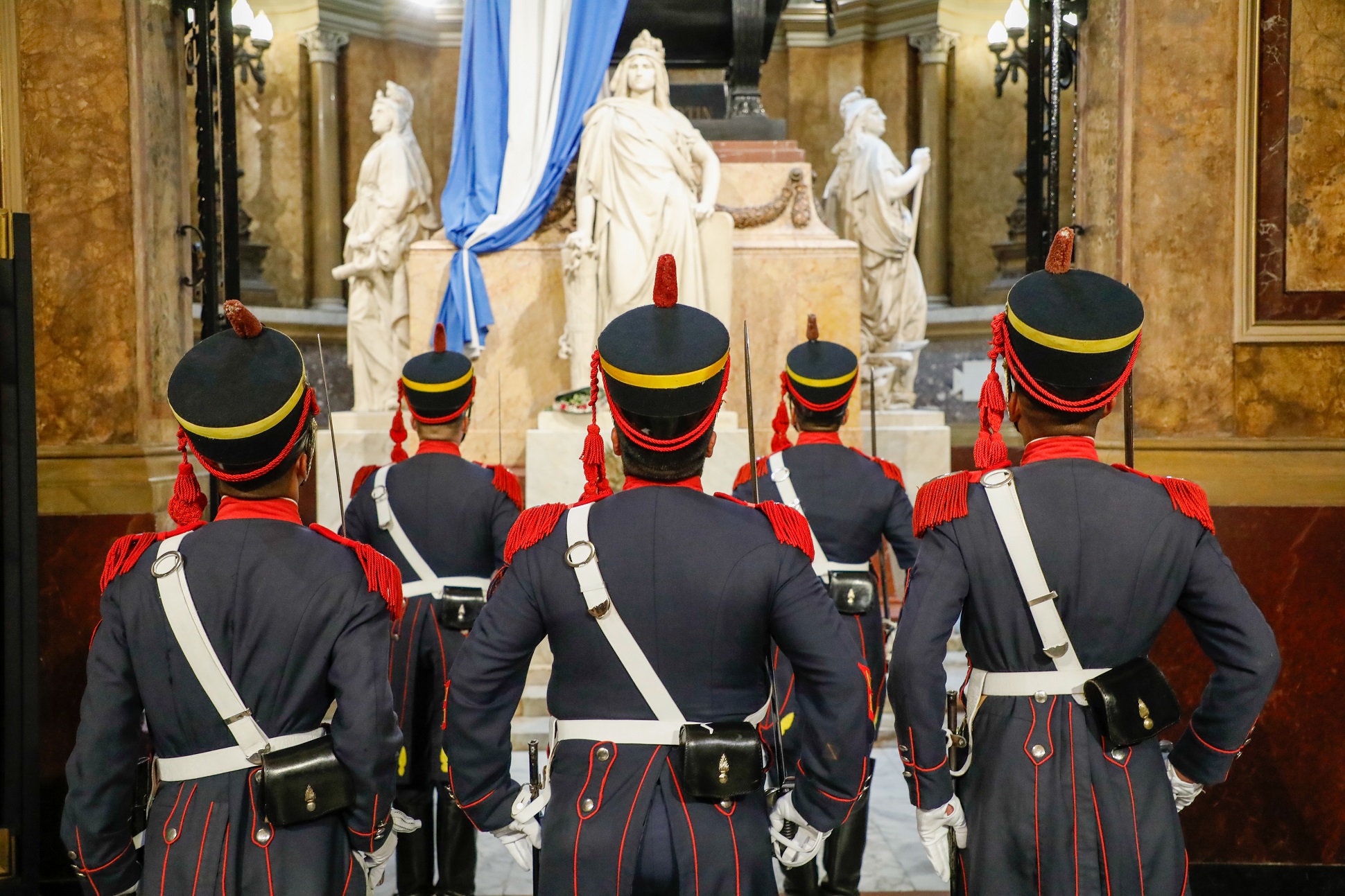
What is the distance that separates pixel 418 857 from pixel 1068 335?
2.71 meters

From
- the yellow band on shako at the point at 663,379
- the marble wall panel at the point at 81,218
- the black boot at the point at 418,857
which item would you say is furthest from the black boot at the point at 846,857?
the marble wall panel at the point at 81,218

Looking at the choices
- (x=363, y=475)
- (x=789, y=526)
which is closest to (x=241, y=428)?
(x=789, y=526)

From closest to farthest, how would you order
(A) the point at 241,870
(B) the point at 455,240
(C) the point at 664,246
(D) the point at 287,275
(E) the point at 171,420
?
(A) the point at 241,870
(E) the point at 171,420
(C) the point at 664,246
(B) the point at 455,240
(D) the point at 287,275

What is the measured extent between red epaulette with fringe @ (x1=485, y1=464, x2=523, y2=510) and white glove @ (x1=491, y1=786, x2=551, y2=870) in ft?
5.72

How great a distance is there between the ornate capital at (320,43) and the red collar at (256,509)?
11038 mm

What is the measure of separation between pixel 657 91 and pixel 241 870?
16.8 feet

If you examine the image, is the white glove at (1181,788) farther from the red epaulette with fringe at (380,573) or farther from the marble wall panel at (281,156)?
the marble wall panel at (281,156)

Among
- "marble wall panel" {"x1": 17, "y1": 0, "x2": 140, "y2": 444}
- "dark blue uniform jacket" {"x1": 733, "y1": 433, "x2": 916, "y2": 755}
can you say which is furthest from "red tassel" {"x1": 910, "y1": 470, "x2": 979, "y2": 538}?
"marble wall panel" {"x1": 17, "y1": 0, "x2": 140, "y2": 444}

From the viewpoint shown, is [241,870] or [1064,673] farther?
[1064,673]

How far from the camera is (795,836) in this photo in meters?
2.37

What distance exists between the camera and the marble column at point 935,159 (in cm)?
1270

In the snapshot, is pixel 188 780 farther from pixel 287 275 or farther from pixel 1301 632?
pixel 287 275

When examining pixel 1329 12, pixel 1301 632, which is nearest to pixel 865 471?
pixel 1301 632

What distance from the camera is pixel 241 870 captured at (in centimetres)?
223
